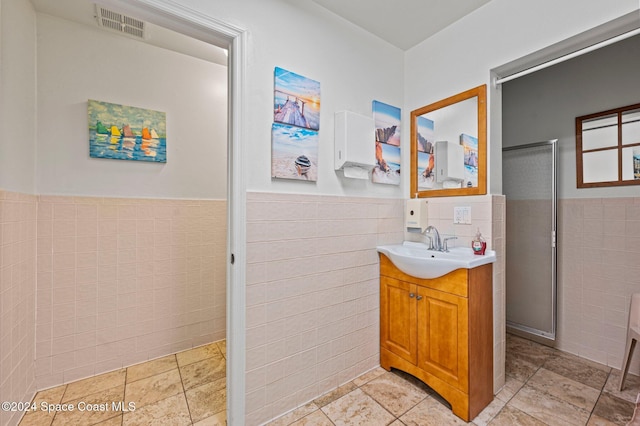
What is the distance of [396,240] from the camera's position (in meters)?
2.27

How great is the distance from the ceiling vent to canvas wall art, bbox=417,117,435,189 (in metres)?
2.17

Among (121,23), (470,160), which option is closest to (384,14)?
(470,160)

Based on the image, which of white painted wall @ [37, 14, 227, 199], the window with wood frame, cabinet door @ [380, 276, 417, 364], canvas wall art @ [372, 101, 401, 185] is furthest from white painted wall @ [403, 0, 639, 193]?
white painted wall @ [37, 14, 227, 199]

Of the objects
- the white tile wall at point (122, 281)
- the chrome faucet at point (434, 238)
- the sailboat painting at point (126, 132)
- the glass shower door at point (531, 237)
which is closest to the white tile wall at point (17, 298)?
the white tile wall at point (122, 281)

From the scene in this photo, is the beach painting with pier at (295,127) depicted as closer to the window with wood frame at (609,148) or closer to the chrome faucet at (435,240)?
the chrome faucet at (435,240)

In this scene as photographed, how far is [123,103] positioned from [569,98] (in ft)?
12.0

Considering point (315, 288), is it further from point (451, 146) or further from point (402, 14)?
point (402, 14)

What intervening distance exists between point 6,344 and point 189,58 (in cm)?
232

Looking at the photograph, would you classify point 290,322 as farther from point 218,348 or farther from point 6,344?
point 6,344

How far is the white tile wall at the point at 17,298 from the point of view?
4.64 feet

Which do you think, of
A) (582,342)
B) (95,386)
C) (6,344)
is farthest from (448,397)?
(6,344)

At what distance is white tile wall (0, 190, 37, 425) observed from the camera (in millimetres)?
1413

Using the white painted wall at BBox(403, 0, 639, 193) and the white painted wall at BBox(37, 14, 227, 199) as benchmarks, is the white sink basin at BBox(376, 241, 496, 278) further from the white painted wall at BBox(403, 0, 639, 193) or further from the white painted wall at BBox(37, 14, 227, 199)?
the white painted wall at BBox(37, 14, 227, 199)

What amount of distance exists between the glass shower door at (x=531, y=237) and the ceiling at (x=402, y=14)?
4.56 feet
